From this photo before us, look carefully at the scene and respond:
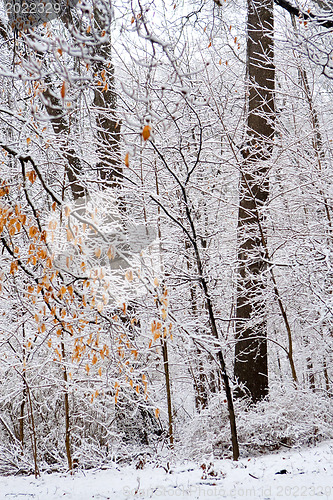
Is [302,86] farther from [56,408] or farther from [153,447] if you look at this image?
[56,408]

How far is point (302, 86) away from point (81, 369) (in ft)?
16.8

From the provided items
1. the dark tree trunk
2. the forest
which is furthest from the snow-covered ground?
the dark tree trunk

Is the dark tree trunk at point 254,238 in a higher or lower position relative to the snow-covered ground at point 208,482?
higher

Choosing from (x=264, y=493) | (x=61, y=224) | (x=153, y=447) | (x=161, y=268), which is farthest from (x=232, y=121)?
(x=264, y=493)

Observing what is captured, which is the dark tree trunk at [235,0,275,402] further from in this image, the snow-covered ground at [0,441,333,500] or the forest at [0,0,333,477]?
the snow-covered ground at [0,441,333,500]

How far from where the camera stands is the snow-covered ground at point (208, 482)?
376 cm

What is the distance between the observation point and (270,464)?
179 inches

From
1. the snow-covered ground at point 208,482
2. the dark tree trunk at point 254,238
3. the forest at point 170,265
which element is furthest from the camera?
the dark tree trunk at point 254,238

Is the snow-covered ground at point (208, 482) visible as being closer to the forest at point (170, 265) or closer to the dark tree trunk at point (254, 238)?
the forest at point (170, 265)

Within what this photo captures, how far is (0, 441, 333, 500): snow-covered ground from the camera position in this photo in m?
3.76

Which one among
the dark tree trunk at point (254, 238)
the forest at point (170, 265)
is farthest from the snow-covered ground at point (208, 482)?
the dark tree trunk at point (254, 238)

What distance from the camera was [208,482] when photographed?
4.09m

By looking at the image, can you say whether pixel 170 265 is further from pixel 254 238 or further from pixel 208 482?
pixel 208 482

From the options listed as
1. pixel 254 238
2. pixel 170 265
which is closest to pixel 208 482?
pixel 170 265
